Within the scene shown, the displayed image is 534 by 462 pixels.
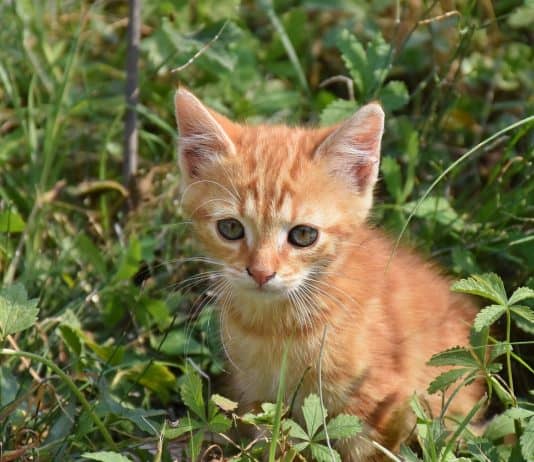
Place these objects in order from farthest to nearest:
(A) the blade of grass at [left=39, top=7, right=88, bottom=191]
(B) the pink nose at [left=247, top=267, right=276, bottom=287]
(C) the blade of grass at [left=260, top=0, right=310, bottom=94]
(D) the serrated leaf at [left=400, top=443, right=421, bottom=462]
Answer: (C) the blade of grass at [left=260, top=0, right=310, bottom=94], (A) the blade of grass at [left=39, top=7, right=88, bottom=191], (B) the pink nose at [left=247, top=267, right=276, bottom=287], (D) the serrated leaf at [left=400, top=443, right=421, bottom=462]

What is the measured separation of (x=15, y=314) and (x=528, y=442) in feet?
3.92

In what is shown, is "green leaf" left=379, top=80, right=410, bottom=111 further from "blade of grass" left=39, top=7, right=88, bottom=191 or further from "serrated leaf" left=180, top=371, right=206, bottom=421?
"serrated leaf" left=180, top=371, right=206, bottom=421

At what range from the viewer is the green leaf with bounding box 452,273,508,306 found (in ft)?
6.95

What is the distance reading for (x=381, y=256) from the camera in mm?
2725

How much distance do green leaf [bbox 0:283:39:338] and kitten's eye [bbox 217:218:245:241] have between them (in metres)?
0.52

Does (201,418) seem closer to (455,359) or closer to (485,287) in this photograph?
(455,359)

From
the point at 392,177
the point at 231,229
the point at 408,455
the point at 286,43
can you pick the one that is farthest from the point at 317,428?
the point at 286,43

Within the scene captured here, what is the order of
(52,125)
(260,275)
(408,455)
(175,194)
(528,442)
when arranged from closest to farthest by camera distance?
1. (528,442)
2. (408,455)
3. (260,275)
4. (52,125)
5. (175,194)

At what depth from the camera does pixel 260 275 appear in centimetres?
233

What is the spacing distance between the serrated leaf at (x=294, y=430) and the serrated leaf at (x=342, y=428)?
0.03 metres

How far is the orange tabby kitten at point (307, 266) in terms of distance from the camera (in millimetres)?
2426

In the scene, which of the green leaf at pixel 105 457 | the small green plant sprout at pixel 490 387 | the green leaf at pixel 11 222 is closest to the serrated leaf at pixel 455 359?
the small green plant sprout at pixel 490 387

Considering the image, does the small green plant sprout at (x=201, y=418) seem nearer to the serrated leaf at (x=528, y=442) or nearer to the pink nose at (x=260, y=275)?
the pink nose at (x=260, y=275)

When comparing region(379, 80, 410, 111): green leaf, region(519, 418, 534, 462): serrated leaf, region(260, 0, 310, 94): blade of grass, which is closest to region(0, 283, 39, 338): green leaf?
region(519, 418, 534, 462): serrated leaf
